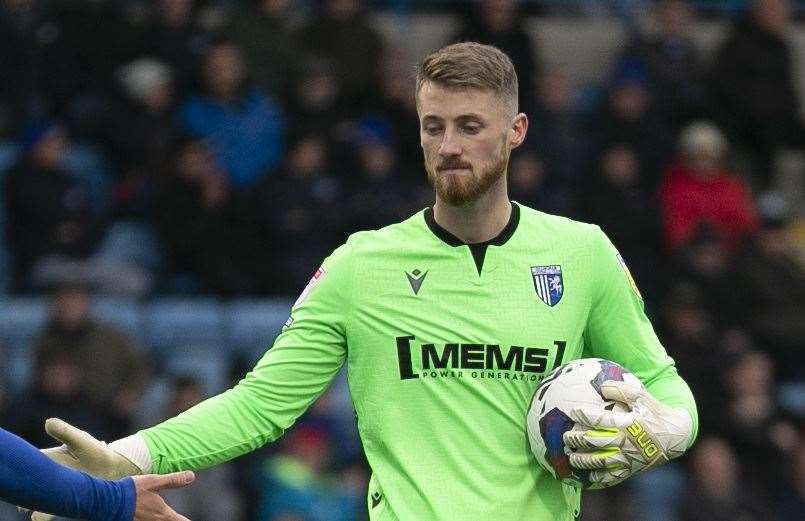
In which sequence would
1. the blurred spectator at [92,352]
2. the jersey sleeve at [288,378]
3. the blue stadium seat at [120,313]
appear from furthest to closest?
the blue stadium seat at [120,313] < the blurred spectator at [92,352] < the jersey sleeve at [288,378]

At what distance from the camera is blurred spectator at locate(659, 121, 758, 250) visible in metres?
11.8

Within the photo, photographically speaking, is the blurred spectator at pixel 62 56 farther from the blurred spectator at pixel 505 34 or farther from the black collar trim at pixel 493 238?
the black collar trim at pixel 493 238

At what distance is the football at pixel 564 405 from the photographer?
4.91 metres

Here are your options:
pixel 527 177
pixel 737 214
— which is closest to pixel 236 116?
pixel 527 177

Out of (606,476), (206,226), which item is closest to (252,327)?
(206,226)

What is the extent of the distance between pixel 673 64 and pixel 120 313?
466cm

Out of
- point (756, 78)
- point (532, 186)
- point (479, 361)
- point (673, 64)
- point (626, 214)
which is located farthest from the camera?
point (756, 78)

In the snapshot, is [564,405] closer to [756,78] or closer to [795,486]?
[795,486]

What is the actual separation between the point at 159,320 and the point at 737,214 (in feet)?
13.9

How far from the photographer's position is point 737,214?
39.3 feet

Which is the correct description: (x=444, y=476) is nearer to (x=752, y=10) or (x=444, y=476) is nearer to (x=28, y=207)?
(x=28, y=207)

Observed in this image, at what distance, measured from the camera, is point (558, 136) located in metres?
11.9

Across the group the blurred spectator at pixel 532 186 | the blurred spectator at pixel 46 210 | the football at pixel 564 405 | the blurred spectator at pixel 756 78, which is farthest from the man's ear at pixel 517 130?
the blurred spectator at pixel 756 78

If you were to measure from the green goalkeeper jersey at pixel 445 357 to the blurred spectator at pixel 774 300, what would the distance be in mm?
6507
